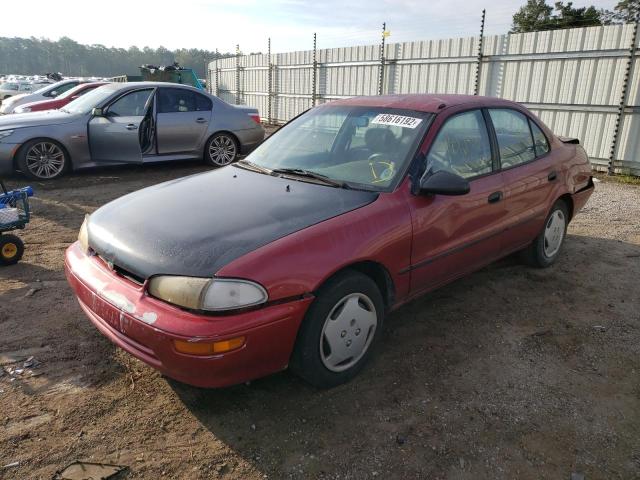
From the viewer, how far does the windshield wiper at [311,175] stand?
3.12m

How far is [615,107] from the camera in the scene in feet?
29.7

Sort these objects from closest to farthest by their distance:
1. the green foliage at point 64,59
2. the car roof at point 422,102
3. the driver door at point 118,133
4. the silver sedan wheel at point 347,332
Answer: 1. the silver sedan wheel at point 347,332
2. the car roof at point 422,102
3. the driver door at point 118,133
4. the green foliage at point 64,59

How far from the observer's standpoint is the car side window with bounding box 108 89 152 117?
8.19m

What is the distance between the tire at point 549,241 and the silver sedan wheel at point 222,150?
6284mm

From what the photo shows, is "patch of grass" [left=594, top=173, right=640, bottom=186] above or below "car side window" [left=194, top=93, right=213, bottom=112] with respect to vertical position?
below

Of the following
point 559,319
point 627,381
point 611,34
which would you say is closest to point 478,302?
point 559,319

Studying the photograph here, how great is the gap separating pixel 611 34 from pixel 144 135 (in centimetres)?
855

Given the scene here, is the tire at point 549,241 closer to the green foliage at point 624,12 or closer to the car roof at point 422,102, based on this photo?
the car roof at point 422,102

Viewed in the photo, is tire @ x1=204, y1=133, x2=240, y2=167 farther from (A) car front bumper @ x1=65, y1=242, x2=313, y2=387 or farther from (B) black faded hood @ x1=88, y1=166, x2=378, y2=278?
(A) car front bumper @ x1=65, y1=242, x2=313, y2=387

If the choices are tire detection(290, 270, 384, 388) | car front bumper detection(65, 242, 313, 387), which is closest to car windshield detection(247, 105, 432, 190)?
tire detection(290, 270, 384, 388)

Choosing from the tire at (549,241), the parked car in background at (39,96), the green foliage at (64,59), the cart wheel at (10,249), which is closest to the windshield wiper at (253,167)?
the cart wheel at (10,249)

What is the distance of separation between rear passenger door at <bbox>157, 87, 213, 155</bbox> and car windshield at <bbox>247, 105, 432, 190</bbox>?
525cm

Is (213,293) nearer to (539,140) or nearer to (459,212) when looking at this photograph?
(459,212)

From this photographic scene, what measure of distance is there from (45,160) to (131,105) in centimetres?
164
